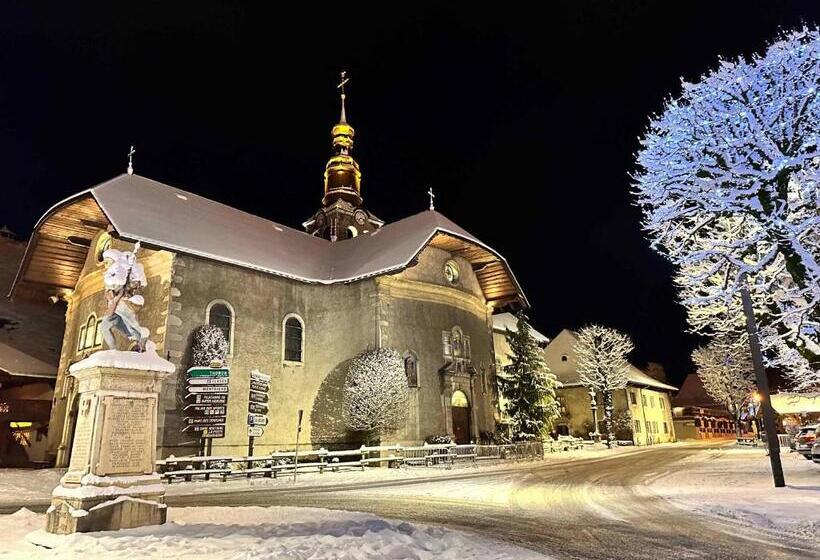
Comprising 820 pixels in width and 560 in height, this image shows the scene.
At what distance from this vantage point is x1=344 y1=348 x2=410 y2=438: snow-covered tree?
23969 mm

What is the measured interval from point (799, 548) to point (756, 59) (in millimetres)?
10607

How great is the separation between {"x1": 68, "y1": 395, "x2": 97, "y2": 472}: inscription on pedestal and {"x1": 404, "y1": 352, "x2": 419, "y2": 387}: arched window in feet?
60.5

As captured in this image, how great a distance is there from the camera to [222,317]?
957 inches

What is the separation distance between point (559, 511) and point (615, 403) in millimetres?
38777

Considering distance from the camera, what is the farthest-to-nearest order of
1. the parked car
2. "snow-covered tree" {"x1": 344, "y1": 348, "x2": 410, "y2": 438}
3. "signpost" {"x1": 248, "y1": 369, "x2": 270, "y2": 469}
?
"snow-covered tree" {"x1": 344, "y1": 348, "x2": 410, "y2": 438}
the parked car
"signpost" {"x1": 248, "y1": 369, "x2": 270, "y2": 469}

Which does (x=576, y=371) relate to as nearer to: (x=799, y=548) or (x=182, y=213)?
(x=182, y=213)

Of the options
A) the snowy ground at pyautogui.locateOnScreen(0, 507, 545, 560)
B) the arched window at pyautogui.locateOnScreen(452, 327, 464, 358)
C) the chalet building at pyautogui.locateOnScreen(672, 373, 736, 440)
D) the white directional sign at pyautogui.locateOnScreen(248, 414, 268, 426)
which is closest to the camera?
the snowy ground at pyautogui.locateOnScreen(0, 507, 545, 560)

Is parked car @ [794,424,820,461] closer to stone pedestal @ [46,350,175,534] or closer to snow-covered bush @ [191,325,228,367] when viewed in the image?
snow-covered bush @ [191,325,228,367]

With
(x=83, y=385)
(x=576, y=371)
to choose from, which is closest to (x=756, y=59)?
(x=83, y=385)

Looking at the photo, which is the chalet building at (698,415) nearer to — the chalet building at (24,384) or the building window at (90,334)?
the building window at (90,334)

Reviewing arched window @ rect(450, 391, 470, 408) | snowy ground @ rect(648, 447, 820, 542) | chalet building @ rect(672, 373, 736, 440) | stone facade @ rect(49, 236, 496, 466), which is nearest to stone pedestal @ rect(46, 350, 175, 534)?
snowy ground @ rect(648, 447, 820, 542)

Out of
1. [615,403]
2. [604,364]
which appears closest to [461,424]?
[604,364]

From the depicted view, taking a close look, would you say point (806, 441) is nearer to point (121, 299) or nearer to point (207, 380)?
point (207, 380)

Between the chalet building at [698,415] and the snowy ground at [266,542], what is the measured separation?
67458 mm
